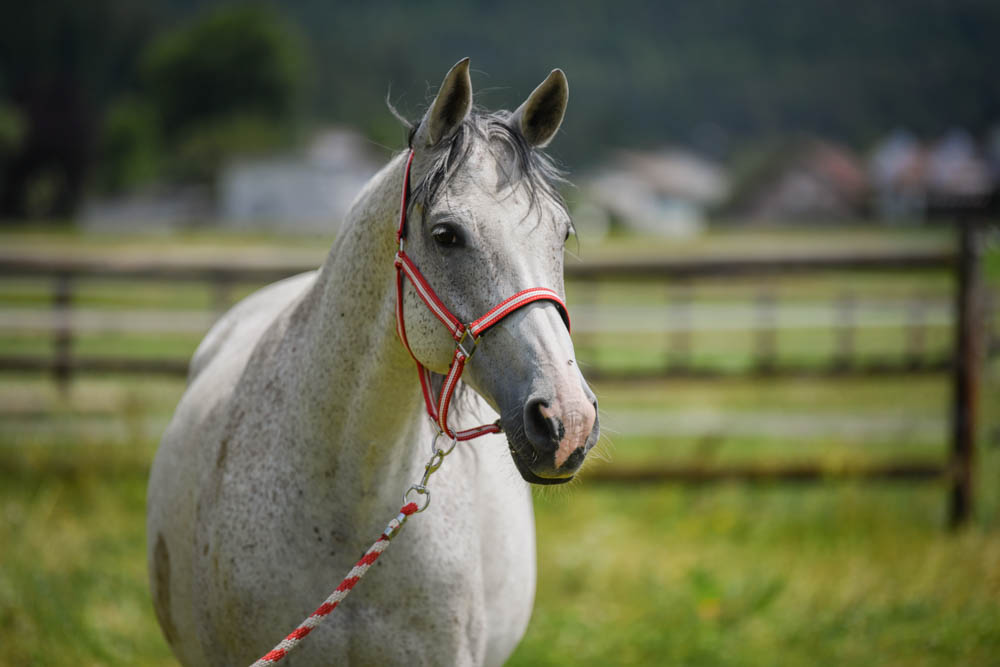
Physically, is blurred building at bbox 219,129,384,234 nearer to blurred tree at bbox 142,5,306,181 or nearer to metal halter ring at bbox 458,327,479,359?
blurred tree at bbox 142,5,306,181

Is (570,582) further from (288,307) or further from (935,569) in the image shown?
(288,307)

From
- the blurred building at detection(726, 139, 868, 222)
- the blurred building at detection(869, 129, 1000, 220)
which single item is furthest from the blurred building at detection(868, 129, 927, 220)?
the blurred building at detection(726, 139, 868, 222)

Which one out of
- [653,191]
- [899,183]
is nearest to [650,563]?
[899,183]

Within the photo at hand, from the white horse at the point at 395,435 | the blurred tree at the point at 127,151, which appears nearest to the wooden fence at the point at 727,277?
the white horse at the point at 395,435

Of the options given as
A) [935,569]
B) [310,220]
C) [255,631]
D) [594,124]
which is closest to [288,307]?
[255,631]

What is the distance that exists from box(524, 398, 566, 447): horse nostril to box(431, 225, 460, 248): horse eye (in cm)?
42

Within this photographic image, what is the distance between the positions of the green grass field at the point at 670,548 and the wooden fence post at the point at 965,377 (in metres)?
0.18

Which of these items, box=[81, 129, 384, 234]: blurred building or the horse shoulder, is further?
box=[81, 129, 384, 234]: blurred building

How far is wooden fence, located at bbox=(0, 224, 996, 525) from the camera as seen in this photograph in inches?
206

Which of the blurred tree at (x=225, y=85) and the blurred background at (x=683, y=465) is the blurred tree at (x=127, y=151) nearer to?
the blurred tree at (x=225, y=85)

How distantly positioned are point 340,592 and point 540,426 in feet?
2.35

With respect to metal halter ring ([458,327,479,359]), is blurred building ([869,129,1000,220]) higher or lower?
higher

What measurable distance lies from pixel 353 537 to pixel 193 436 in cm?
86

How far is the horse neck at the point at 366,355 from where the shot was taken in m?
1.88
